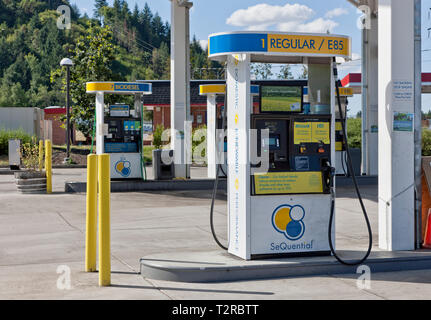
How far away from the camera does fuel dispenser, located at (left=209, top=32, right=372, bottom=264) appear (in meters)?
7.66

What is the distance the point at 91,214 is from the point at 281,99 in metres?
2.63

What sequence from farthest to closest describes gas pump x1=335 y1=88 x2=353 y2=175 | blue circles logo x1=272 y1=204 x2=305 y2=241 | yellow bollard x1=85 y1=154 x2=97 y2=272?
gas pump x1=335 y1=88 x2=353 y2=175 < blue circles logo x1=272 y1=204 x2=305 y2=241 < yellow bollard x1=85 y1=154 x2=97 y2=272

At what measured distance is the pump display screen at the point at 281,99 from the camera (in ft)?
25.7

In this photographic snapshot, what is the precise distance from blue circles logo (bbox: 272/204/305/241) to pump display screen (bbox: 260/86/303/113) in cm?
117

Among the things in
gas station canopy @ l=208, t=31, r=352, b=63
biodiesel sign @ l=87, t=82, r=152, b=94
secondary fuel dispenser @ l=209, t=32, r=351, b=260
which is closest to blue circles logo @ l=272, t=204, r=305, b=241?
secondary fuel dispenser @ l=209, t=32, r=351, b=260

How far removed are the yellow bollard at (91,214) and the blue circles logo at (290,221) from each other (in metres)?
2.11

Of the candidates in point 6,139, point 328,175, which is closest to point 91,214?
point 328,175

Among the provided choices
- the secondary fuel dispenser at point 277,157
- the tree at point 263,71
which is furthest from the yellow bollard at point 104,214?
the tree at point 263,71

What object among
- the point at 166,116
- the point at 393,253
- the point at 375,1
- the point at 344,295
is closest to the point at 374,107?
the point at 375,1

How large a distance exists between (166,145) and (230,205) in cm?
2275

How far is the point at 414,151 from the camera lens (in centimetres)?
855

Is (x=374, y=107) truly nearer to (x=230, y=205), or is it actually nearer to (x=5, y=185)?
(x=5, y=185)

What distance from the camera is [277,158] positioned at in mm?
7871

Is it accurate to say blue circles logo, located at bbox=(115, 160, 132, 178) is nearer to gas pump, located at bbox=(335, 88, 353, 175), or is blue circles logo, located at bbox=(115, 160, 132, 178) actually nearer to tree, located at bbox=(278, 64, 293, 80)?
gas pump, located at bbox=(335, 88, 353, 175)
